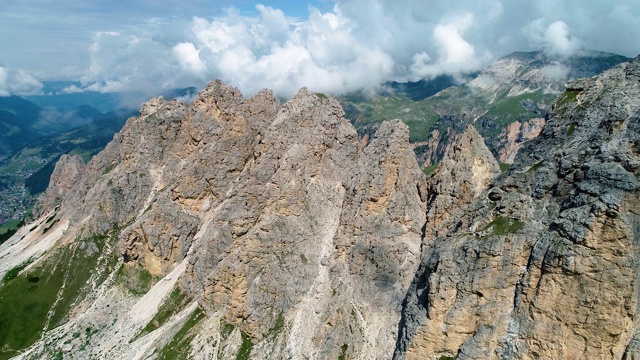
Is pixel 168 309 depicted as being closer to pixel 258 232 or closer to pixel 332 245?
pixel 258 232

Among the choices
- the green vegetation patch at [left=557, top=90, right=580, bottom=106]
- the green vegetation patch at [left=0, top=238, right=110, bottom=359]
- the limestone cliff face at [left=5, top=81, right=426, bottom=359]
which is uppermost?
the green vegetation patch at [left=557, top=90, right=580, bottom=106]

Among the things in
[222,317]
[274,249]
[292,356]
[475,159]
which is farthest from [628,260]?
[222,317]

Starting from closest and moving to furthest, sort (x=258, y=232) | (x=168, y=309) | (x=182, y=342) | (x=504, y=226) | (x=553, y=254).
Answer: (x=553, y=254) < (x=504, y=226) < (x=182, y=342) < (x=258, y=232) < (x=168, y=309)

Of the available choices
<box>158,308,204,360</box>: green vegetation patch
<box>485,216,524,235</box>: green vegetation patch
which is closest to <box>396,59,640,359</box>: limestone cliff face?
<box>485,216,524,235</box>: green vegetation patch

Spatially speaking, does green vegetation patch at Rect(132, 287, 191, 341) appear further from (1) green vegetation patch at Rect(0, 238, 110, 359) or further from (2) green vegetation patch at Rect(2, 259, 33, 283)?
(2) green vegetation patch at Rect(2, 259, 33, 283)

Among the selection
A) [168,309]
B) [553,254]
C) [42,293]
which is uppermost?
[553,254]

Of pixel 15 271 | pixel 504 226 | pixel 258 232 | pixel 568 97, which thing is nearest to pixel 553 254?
pixel 504 226
